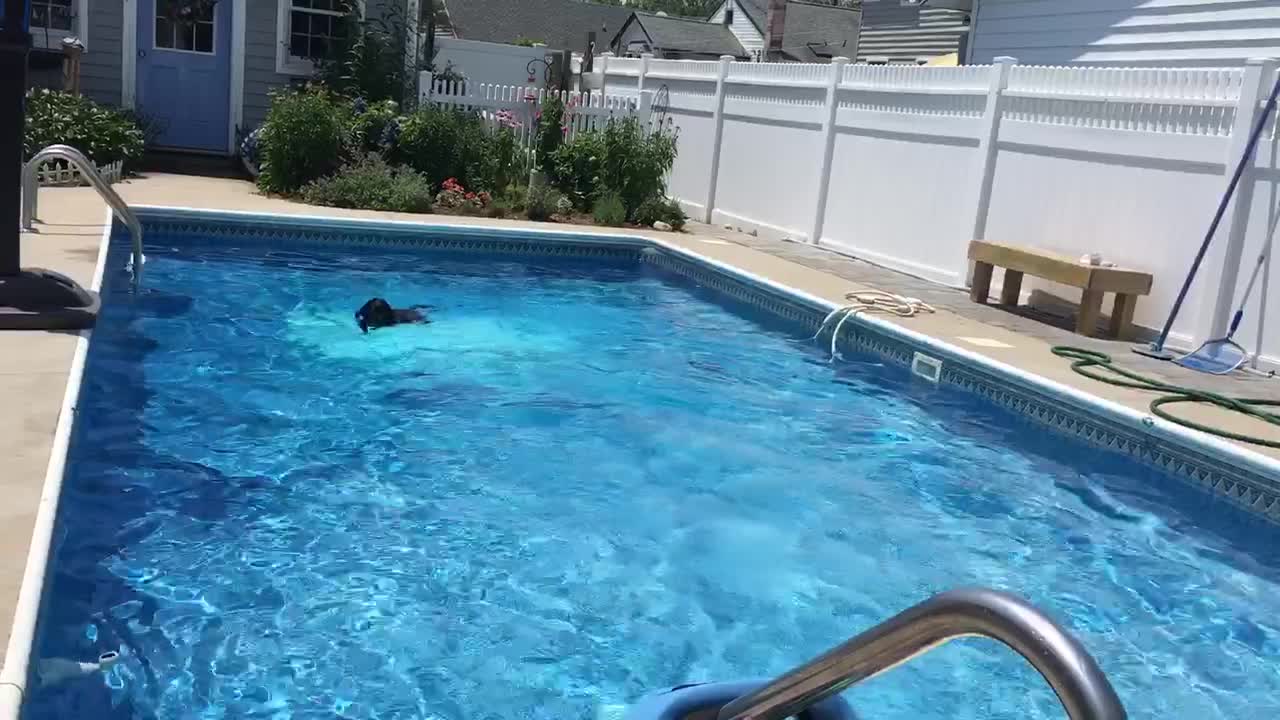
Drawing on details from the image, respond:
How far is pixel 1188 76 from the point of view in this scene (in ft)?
26.7

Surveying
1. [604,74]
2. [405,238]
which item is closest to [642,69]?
[604,74]

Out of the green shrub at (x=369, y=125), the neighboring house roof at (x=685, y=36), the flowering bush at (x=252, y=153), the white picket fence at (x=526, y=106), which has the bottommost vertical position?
the flowering bush at (x=252, y=153)

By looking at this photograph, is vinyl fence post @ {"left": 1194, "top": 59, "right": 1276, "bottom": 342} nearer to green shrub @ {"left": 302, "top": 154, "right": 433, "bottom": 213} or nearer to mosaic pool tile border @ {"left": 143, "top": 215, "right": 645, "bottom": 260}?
mosaic pool tile border @ {"left": 143, "top": 215, "right": 645, "bottom": 260}

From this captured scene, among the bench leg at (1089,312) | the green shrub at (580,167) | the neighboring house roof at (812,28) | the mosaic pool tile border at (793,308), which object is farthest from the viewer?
the neighboring house roof at (812,28)

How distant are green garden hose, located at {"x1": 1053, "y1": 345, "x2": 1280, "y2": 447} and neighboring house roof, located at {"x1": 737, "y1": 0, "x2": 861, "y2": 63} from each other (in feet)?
121

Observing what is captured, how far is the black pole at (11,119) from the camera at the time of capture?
205 inches

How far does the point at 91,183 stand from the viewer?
7.37m

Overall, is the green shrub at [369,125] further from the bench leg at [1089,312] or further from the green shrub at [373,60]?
the bench leg at [1089,312]

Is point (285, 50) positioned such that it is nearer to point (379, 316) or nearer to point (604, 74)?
point (604, 74)

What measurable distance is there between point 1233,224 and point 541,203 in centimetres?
753

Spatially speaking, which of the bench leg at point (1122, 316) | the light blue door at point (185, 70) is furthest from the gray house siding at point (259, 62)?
the bench leg at point (1122, 316)

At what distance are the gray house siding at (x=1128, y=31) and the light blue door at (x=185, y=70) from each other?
10.1m

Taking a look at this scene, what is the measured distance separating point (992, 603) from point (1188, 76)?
772 cm

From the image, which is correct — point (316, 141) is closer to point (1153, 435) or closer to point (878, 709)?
point (1153, 435)
